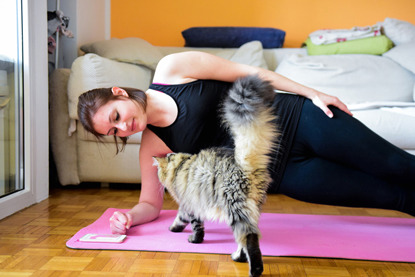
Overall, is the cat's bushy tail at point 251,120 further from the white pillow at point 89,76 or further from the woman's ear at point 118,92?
the white pillow at point 89,76

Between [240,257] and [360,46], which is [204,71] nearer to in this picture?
Result: [240,257]

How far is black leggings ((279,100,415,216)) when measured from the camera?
4.75 feet

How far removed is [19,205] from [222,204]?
120 centimetres

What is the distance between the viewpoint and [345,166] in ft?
5.10

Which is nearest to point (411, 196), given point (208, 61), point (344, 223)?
point (344, 223)

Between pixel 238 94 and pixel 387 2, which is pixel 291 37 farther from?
pixel 238 94

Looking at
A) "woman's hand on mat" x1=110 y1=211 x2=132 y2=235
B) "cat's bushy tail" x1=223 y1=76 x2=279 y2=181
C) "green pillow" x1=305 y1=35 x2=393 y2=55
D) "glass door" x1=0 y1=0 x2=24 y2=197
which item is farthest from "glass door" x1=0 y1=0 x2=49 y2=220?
"green pillow" x1=305 y1=35 x2=393 y2=55

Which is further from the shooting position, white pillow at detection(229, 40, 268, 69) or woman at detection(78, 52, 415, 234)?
white pillow at detection(229, 40, 268, 69)

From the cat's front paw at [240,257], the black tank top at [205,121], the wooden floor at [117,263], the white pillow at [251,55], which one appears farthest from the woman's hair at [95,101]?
the white pillow at [251,55]

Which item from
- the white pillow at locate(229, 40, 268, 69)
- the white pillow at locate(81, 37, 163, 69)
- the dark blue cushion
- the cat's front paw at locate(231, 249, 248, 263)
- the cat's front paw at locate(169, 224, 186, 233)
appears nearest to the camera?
the cat's front paw at locate(231, 249, 248, 263)

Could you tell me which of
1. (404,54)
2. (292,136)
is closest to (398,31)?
(404,54)

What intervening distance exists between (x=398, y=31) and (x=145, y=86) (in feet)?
5.87

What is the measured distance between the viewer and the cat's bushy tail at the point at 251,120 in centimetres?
123

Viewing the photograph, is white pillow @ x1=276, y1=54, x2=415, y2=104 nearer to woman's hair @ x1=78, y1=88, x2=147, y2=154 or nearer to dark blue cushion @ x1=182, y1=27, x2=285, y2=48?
dark blue cushion @ x1=182, y1=27, x2=285, y2=48
